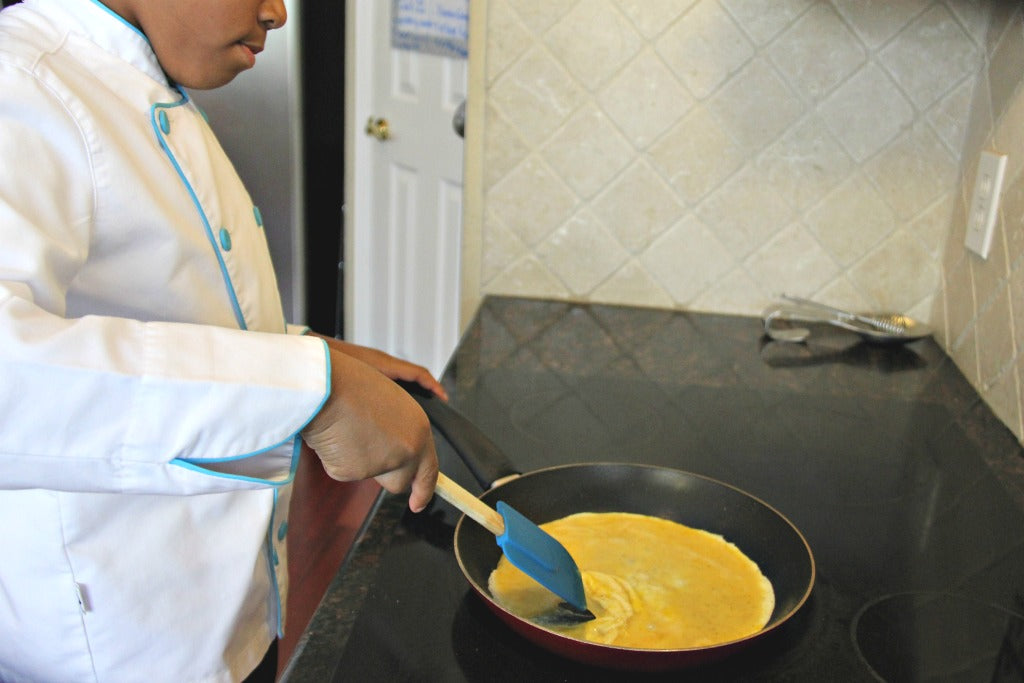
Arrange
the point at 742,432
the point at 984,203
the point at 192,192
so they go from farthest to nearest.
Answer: the point at 984,203, the point at 742,432, the point at 192,192

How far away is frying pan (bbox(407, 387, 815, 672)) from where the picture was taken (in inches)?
32.7

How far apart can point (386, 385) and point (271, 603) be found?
419mm

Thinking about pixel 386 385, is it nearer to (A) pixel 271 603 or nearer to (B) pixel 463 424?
(B) pixel 463 424

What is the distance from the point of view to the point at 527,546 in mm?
740

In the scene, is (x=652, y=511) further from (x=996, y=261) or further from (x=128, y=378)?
(x=996, y=261)

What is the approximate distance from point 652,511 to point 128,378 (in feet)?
1.81

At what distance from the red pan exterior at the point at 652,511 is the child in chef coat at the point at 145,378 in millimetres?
121

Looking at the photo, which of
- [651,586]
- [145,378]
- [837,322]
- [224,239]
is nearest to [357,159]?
[837,322]

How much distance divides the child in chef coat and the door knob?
2.10m

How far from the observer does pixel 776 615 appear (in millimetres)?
796

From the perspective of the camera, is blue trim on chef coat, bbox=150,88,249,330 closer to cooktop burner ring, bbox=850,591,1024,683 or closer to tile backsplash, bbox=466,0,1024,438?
cooktop burner ring, bbox=850,591,1024,683

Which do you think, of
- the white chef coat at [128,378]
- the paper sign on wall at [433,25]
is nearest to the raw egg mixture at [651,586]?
the white chef coat at [128,378]

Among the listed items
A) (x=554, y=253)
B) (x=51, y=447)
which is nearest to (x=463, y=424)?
(x=51, y=447)

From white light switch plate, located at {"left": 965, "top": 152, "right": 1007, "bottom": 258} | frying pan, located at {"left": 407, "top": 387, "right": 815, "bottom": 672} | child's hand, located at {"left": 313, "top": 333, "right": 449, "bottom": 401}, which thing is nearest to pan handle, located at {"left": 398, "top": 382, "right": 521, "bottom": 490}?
frying pan, located at {"left": 407, "top": 387, "right": 815, "bottom": 672}
